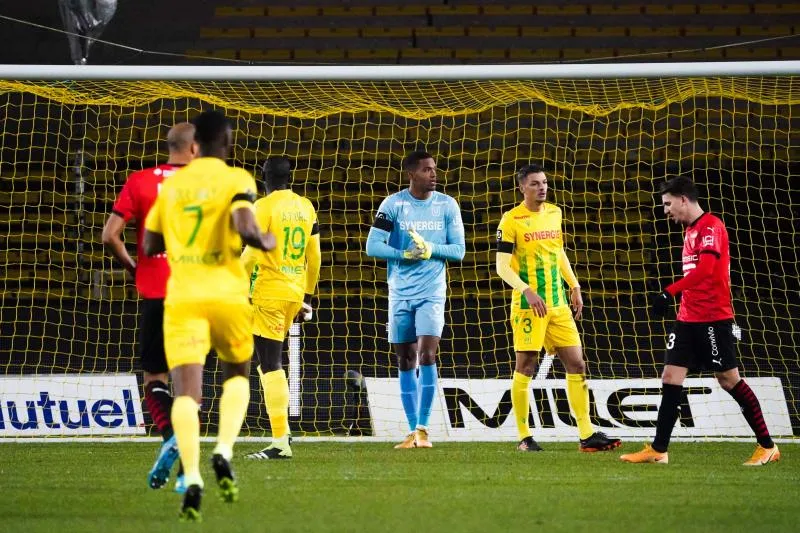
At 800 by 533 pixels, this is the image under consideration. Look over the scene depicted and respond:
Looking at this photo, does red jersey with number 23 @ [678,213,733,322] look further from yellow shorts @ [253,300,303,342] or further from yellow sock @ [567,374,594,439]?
yellow shorts @ [253,300,303,342]

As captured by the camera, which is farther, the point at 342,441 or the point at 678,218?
the point at 342,441

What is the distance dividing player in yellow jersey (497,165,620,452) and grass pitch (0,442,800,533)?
297mm

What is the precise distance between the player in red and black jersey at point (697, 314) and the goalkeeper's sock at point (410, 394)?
1.92m

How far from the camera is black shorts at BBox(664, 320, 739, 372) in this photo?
7.46 metres

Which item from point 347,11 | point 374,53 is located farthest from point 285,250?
point 347,11

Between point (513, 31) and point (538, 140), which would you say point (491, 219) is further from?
point (513, 31)

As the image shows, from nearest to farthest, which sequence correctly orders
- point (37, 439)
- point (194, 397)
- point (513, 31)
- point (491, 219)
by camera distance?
point (194, 397), point (37, 439), point (491, 219), point (513, 31)

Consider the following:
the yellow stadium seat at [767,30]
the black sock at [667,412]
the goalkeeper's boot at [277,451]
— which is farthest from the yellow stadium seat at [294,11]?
the black sock at [667,412]

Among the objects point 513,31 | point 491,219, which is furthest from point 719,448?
point 513,31

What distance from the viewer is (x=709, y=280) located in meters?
7.45

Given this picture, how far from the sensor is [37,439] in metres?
9.62

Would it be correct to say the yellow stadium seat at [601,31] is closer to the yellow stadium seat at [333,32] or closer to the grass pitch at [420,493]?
the yellow stadium seat at [333,32]

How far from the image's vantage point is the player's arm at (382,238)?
8.83 m

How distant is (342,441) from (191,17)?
8.61 meters
